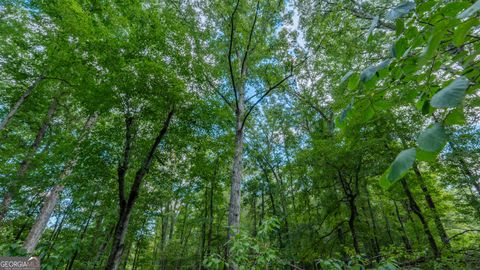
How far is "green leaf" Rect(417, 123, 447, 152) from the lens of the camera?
0.39m

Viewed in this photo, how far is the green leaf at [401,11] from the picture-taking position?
625 millimetres

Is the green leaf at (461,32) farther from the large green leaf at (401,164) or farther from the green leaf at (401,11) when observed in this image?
the large green leaf at (401,164)

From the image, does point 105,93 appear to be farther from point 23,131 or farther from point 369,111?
Answer: point 23,131

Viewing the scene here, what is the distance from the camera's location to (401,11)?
2.09ft

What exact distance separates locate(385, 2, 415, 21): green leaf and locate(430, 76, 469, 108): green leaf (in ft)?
1.10

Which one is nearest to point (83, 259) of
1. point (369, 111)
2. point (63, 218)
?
point (63, 218)

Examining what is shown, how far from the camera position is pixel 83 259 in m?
12.4

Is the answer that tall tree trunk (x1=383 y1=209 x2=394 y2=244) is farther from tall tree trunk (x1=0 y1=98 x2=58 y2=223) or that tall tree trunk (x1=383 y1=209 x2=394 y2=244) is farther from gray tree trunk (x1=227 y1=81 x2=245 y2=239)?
tall tree trunk (x1=0 y1=98 x2=58 y2=223)

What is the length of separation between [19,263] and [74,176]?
452cm

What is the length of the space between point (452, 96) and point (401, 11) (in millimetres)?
397

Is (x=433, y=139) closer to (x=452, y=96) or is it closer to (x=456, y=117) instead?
(x=452, y=96)

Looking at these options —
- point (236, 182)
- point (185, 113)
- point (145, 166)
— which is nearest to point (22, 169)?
point (145, 166)

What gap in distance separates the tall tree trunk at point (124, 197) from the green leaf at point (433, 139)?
241 inches

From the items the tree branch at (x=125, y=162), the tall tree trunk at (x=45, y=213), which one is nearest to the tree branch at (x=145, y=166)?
the tree branch at (x=125, y=162)
